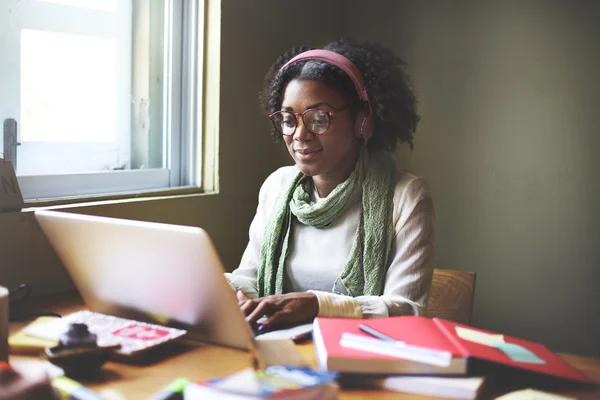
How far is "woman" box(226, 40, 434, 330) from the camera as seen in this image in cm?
159

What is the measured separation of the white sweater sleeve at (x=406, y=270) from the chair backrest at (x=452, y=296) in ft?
0.63

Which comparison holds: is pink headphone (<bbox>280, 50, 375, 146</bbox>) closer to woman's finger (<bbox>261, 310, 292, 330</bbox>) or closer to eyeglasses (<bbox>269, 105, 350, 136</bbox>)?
eyeglasses (<bbox>269, 105, 350, 136</bbox>)

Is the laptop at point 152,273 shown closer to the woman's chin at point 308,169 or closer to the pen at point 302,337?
the pen at point 302,337

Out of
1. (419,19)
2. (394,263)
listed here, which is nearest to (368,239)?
(394,263)

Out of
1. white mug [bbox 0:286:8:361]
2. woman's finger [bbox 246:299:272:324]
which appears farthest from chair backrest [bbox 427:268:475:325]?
white mug [bbox 0:286:8:361]

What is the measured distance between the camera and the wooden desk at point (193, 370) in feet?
3.01

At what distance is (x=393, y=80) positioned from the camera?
1.76 metres

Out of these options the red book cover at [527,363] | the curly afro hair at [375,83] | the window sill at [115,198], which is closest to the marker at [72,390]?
the red book cover at [527,363]

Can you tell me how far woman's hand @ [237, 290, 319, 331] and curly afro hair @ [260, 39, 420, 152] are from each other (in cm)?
61

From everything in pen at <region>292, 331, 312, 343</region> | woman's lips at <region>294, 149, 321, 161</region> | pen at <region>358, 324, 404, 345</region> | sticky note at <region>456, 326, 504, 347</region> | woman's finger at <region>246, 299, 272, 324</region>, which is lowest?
pen at <region>292, 331, 312, 343</region>

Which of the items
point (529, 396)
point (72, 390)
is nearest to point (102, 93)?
point (72, 390)

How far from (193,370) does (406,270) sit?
2.22 feet

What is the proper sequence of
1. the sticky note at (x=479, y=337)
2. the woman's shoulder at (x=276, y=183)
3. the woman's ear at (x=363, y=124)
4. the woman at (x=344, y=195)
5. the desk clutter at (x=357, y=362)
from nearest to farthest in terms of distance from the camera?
the desk clutter at (x=357, y=362) < the sticky note at (x=479, y=337) < the woman at (x=344, y=195) < the woman's ear at (x=363, y=124) < the woman's shoulder at (x=276, y=183)

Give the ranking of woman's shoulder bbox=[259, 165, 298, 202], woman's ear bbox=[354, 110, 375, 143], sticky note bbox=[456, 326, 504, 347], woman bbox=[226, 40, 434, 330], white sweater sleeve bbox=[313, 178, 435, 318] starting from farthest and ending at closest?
woman's shoulder bbox=[259, 165, 298, 202] < woman's ear bbox=[354, 110, 375, 143] < woman bbox=[226, 40, 434, 330] < white sweater sleeve bbox=[313, 178, 435, 318] < sticky note bbox=[456, 326, 504, 347]
